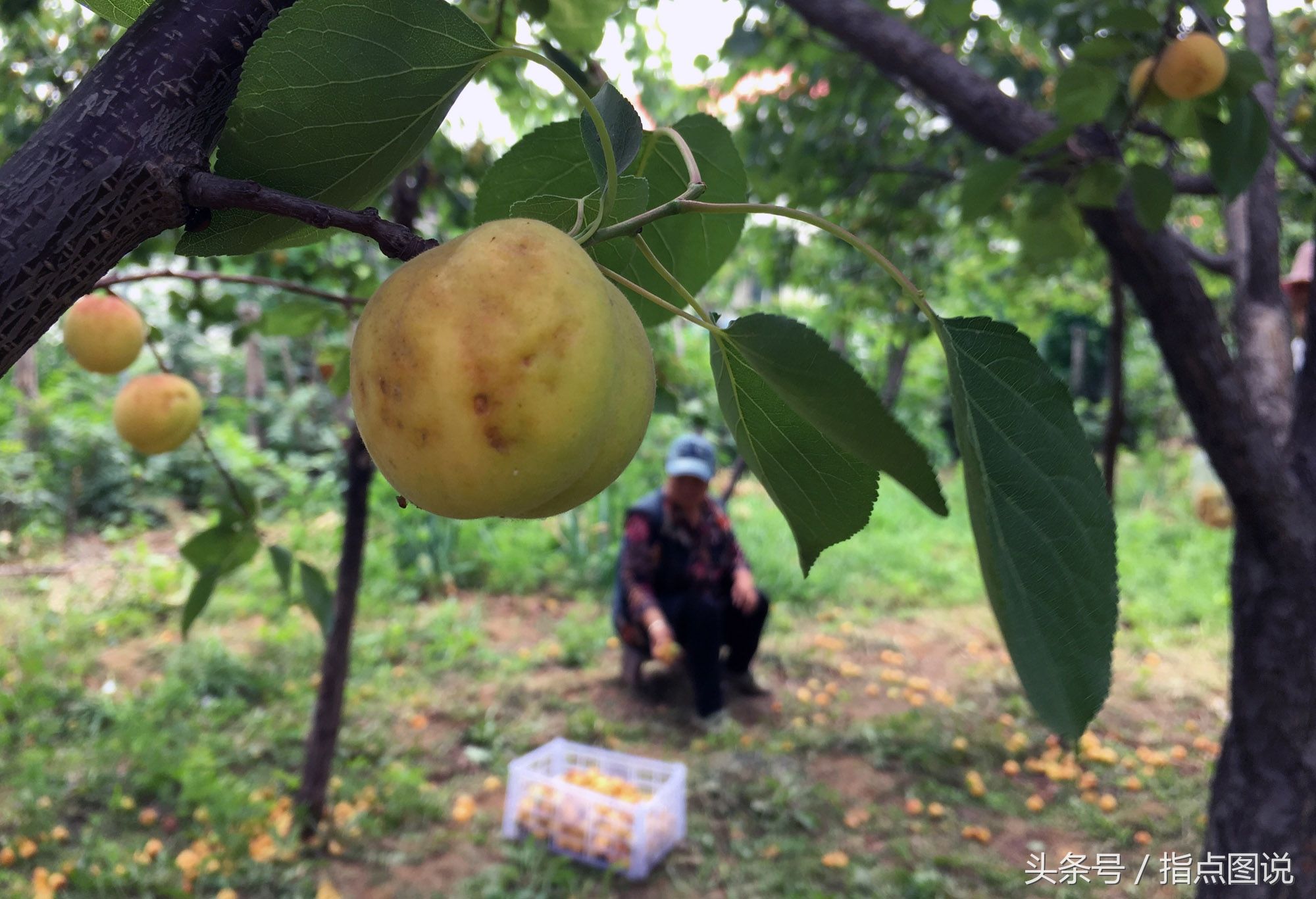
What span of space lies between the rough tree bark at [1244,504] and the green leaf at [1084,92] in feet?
0.93

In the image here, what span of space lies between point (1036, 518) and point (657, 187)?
450 millimetres

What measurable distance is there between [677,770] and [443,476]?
2.66 meters

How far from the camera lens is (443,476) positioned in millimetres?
496

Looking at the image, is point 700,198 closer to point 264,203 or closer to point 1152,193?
point 264,203

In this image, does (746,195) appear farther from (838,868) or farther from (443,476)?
(838,868)

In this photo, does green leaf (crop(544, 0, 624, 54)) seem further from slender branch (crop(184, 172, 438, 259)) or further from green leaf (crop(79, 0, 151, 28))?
slender branch (crop(184, 172, 438, 259))

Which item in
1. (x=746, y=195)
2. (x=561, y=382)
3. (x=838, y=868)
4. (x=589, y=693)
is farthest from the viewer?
(x=589, y=693)

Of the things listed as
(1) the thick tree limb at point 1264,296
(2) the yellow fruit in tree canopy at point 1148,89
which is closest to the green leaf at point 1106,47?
(2) the yellow fruit in tree canopy at point 1148,89

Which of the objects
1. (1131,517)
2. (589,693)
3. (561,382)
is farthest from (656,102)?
(1131,517)

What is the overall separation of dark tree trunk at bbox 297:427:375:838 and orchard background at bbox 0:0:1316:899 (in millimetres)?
17

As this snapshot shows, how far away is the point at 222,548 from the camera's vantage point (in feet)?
5.32

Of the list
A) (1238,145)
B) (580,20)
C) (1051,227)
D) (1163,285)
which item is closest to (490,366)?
(580,20)

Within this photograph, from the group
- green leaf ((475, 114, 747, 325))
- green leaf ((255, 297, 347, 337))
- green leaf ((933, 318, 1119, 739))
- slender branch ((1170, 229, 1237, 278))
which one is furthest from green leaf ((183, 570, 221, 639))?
slender branch ((1170, 229, 1237, 278))

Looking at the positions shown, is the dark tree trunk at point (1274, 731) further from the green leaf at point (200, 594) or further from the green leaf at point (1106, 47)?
the green leaf at point (200, 594)
